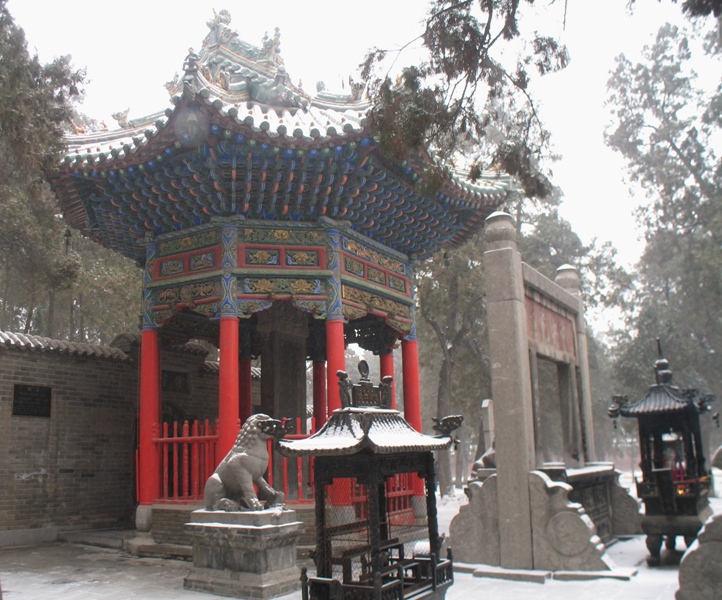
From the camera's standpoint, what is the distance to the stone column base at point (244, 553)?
234 inches

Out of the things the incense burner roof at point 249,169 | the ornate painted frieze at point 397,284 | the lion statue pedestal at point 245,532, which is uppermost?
the incense burner roof at point 249,169

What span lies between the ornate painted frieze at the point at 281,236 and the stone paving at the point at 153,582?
12.8 ft

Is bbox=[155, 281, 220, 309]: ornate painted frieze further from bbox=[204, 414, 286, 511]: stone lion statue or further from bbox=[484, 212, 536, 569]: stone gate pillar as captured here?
bbox=[484, 212, 536, 569]: stone gate pillar

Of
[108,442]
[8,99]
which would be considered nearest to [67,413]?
[108,442]

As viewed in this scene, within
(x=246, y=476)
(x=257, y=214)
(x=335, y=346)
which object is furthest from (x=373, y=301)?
(x=246, y=476)

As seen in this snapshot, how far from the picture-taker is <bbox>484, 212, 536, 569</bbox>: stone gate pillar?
6664 mm

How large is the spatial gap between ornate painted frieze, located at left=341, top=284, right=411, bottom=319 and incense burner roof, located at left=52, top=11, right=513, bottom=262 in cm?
89

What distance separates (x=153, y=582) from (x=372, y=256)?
496 cm

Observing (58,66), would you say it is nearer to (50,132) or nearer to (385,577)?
(50,132)

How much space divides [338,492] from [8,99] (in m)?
5.49

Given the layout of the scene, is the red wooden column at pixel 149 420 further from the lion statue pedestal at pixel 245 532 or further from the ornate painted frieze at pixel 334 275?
the ornate painted frieze at pixel 334 275

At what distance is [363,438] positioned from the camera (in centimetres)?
436

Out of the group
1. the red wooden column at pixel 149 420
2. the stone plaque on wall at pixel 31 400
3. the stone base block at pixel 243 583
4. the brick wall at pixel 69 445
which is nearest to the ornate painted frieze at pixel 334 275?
the red wooden column at pixel 149 420

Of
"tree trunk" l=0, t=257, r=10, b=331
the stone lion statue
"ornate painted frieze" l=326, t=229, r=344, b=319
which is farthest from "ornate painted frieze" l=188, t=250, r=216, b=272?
"tree trunk" l=0, t=257, r=10, b=331
